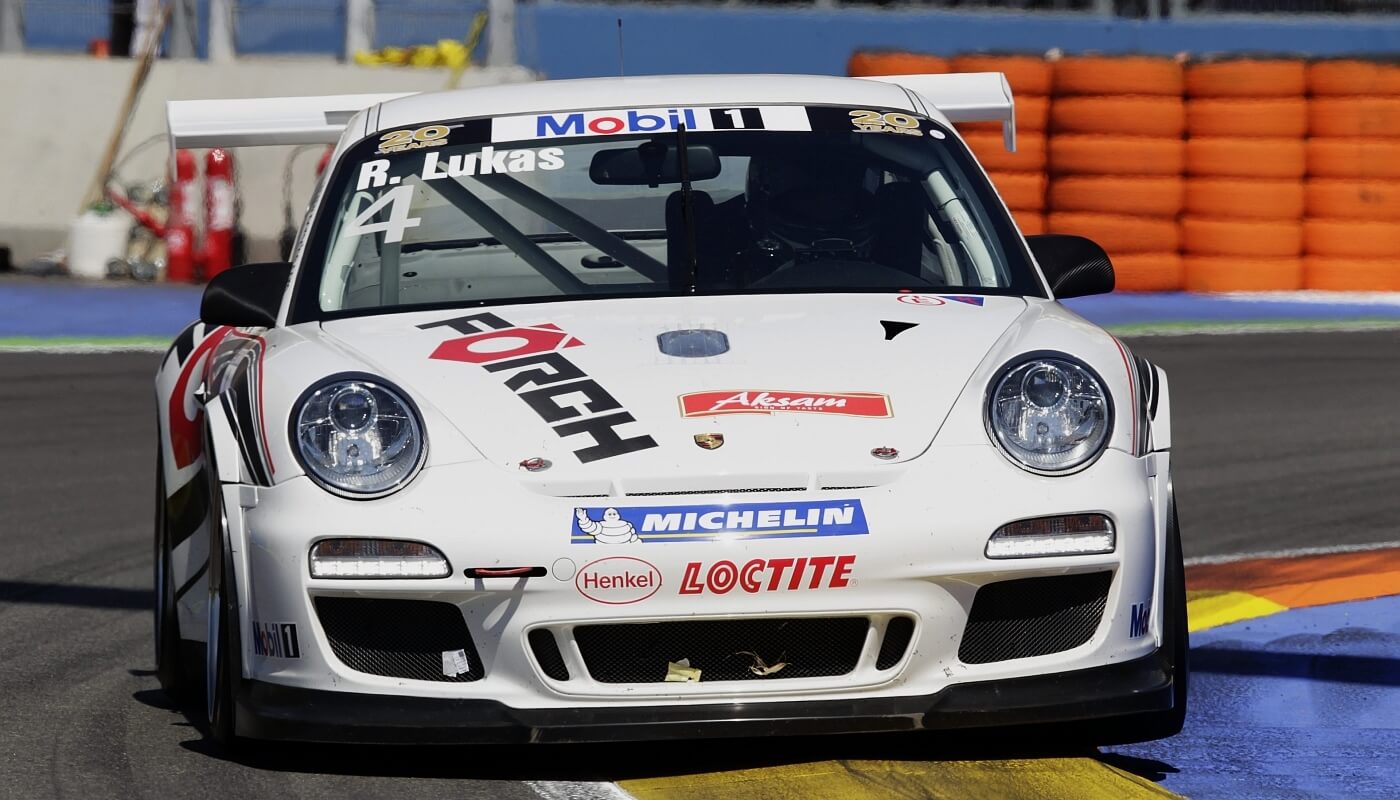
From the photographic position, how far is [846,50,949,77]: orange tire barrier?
15477 mm

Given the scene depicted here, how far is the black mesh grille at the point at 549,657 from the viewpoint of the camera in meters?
4.13

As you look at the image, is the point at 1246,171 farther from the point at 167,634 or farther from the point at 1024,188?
the point at 167,634

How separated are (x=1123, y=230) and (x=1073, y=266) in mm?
10171

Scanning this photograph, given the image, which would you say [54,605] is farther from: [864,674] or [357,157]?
[864,674]

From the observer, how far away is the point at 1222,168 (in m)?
15.0

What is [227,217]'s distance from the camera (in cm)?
1758

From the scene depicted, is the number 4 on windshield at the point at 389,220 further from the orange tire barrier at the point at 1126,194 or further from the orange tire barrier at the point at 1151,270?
the orange tire barrier at the point at 1151,270

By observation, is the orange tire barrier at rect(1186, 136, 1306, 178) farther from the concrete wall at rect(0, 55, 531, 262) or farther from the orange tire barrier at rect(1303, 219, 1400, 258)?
the concrete wall at rect(0, 55, 531, 262)

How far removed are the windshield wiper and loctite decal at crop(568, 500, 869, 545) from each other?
107cm

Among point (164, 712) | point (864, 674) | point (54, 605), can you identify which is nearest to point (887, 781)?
point (864, 674)

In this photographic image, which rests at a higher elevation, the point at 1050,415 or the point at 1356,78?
the point at 1356,78

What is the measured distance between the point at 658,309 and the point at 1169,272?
10986 millimetres

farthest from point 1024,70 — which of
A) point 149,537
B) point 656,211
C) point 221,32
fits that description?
point 656,211

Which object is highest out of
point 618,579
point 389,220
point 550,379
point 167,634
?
point 389,220
